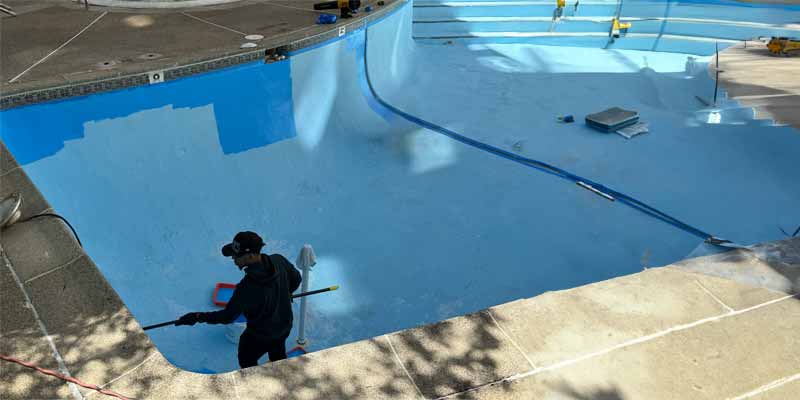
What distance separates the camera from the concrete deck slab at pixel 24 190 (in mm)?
3707

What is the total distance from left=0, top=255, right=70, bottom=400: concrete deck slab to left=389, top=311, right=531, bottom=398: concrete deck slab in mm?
1547

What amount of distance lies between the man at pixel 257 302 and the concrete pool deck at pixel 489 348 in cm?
68

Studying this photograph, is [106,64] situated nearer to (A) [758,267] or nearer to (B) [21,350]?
(B) [21,350]

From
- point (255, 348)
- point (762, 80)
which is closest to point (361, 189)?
point (255, 348)

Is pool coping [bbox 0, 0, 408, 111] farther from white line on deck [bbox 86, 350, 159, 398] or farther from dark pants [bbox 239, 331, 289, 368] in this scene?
white line on deck [bbox 86, 350, 159, 398]

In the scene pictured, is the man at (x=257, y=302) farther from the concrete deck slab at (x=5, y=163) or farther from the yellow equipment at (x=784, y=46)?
the yellow equipment at (x=784, y=46)

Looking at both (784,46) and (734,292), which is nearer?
(734,292)

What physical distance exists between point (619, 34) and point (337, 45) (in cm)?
780

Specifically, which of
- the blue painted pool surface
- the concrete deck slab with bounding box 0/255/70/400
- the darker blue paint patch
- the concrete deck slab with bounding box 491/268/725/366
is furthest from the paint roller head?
the concrete deck slab with bounding box 491/268/725/366

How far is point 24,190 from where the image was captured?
3.92 m

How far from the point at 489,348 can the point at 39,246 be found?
8.84 feet

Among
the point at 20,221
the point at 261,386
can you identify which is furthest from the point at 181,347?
the point at 261,386

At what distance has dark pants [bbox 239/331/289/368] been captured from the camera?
372 cm

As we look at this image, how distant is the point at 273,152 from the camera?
693 centimetres
